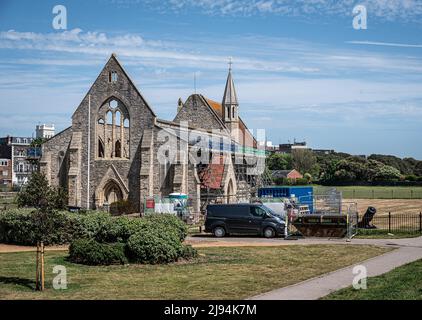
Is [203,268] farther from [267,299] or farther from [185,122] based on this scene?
[185,122]

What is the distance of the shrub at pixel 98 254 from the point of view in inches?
786

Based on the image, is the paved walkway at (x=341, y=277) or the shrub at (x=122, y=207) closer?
the paved walkway at (x=341, y=277)

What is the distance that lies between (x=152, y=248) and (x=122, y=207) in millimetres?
24358

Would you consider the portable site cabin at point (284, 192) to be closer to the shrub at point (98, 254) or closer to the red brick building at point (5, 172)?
the shrub at point (98, 254)

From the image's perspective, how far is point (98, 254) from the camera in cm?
1991

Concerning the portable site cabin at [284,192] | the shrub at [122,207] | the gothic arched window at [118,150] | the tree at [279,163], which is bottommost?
the shrub at [122,207]

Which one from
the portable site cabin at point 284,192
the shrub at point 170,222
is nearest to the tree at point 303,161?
the portable site cabin at point 284,192

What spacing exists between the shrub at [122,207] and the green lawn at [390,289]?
1150 inches

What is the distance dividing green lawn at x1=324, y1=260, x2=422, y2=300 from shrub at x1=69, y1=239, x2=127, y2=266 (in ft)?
28.4

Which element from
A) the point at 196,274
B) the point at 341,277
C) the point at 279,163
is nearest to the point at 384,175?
the point at 279,163

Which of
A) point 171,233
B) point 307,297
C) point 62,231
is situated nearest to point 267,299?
point 307,297

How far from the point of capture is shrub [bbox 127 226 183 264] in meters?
20.2

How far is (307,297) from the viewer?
551 inches
